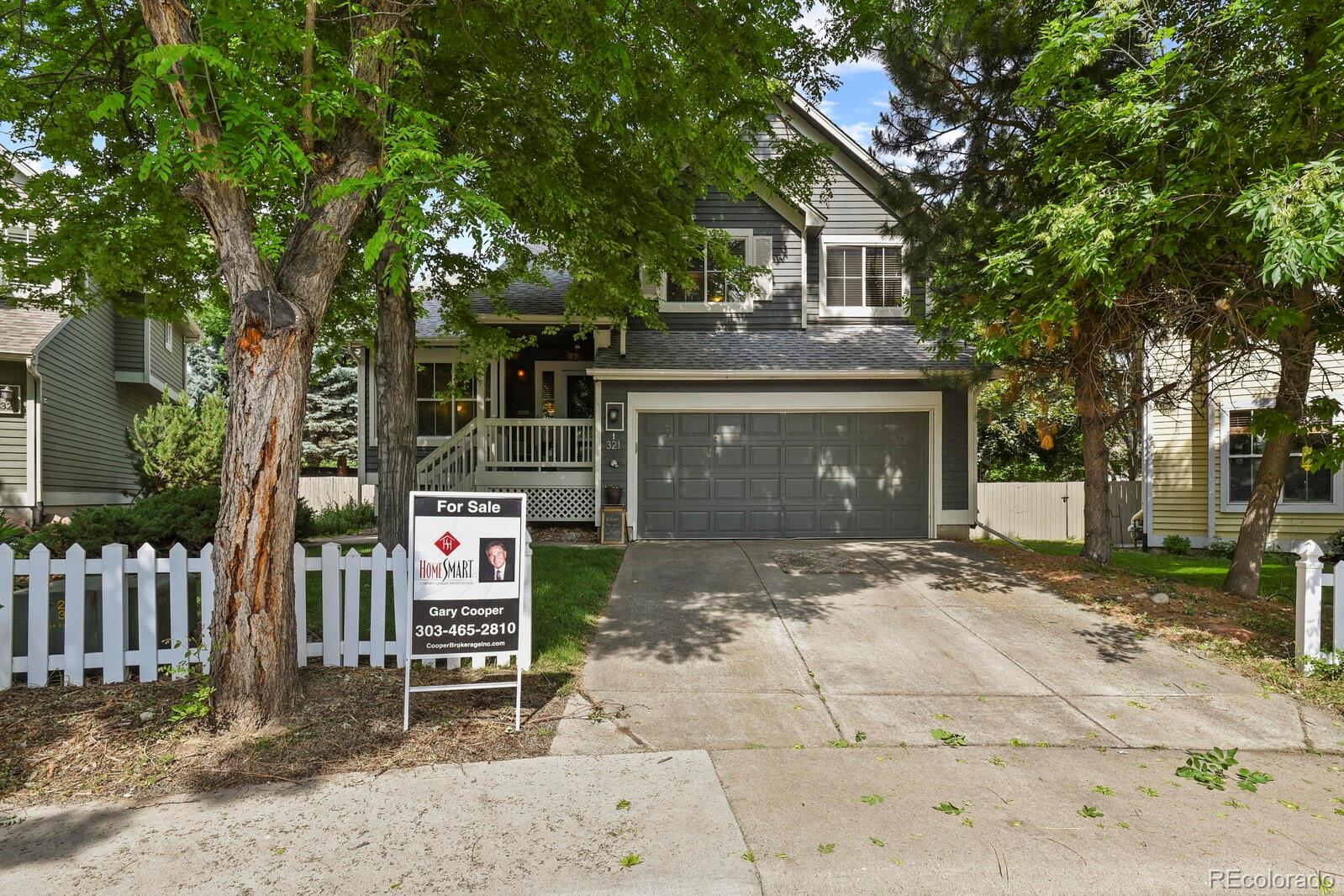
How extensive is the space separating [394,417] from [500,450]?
5.77 meters

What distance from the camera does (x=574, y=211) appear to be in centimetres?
786

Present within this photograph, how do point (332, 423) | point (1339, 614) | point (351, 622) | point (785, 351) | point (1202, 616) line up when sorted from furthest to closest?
point (332, 423)
point (785, 351)
point (1202, 616)
point (1339, 614)
point (351, 622)

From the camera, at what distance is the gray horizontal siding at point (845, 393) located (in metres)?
12.8

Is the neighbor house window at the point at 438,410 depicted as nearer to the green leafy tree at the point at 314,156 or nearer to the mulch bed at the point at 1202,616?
the green leafy tree at the point at 314,156

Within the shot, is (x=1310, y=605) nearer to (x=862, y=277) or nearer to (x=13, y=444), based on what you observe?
(x=862, y=277)

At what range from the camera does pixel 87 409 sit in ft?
53.1

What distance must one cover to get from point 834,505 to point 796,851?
382 inches

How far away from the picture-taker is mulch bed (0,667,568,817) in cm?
423

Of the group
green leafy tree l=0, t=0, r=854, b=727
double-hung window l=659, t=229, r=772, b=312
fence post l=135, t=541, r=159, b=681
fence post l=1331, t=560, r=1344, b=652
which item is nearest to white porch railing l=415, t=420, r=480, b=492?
green leafy tree l=0, t=0, r=854, b=727

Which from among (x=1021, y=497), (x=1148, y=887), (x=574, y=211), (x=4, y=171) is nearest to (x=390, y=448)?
(x=574, y=211)

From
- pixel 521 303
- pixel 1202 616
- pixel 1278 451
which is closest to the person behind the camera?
pixel 1202 616

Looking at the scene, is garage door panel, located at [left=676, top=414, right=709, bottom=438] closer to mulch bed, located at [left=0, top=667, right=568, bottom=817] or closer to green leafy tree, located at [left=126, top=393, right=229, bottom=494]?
mulch bed, located at [left=0, top=667, right=568, bottom=817]

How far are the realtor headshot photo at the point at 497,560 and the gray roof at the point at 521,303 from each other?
8.77 metres

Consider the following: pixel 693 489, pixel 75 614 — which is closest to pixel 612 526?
pixel 693 489
